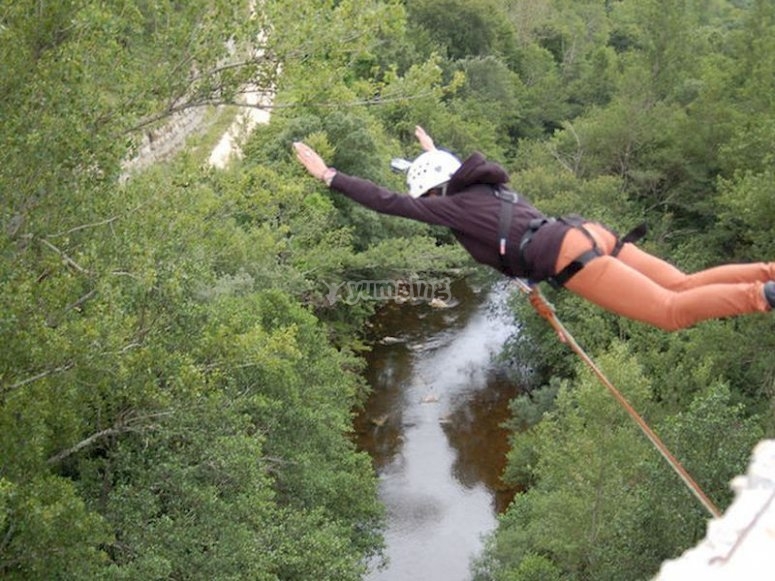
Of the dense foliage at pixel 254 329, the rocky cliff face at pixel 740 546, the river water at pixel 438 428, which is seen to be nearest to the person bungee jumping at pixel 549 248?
the rocky cliff face at pixel 740 546

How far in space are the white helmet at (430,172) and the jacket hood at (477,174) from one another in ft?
0.45

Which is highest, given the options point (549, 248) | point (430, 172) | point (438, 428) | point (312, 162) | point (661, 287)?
point (312, 162)

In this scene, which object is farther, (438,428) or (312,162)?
(438,428)

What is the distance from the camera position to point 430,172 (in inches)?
211

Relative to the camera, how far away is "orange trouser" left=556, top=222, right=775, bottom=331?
4.65m

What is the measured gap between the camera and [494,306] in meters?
25.4

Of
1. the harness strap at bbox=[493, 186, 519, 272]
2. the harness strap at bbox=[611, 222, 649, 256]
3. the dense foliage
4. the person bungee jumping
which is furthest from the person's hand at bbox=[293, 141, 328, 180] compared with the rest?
the dense foliage

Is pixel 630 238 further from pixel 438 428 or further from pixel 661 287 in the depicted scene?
pixel 438 428

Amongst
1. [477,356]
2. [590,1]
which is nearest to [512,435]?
[477,356]

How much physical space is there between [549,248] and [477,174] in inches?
22.7

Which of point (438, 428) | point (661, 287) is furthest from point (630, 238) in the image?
point (438, 428)

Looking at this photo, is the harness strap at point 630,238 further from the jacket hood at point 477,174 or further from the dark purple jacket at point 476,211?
the jacket hood at point 477,174

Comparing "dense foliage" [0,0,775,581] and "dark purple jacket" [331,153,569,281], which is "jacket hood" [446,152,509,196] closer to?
"dark purple jacket" [331,153,569,281]

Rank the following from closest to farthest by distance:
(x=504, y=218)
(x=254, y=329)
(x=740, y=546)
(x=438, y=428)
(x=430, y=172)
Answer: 1. (x=740, y=546)
2. (x=504, y=218)
3. (x=430, y=172)
4. (x=254, y=329)
5. (x=438, y=428)
